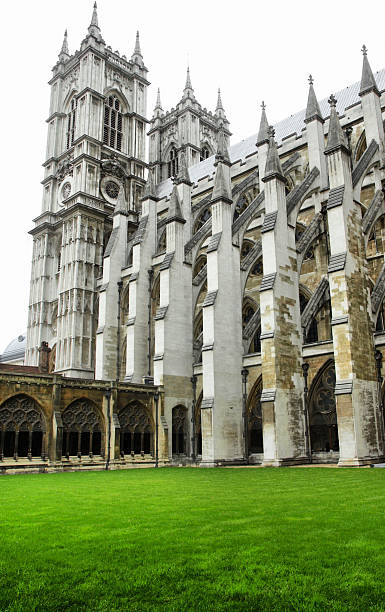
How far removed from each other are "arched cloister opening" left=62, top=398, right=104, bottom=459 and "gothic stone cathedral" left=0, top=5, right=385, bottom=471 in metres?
0.07

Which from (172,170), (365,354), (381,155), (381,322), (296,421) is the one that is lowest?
(296,421)

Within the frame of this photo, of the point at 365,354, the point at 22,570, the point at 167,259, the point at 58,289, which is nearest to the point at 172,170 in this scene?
the point at 58,289

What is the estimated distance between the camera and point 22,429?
72.8 ft

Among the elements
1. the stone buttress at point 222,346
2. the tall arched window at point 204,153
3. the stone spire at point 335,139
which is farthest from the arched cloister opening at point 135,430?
the tall arched window at point 204,153

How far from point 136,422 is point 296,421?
8.18 meters

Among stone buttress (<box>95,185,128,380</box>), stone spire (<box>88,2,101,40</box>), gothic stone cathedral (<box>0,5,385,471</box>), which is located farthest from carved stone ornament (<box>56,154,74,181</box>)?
stone spire (<box>88,2,101,40</box>)

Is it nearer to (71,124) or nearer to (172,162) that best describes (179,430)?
(71,124)

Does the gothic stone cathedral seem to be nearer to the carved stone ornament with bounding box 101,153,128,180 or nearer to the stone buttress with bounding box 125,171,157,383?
the stone buttress with bounding box 125,171,157,383

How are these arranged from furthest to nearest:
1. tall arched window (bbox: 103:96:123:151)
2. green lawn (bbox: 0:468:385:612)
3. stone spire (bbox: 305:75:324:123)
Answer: tall arched window (bbox: 103:96:123:151), stone spire (bbox: 305:75:324:123), green lawn (bbox: 0:468:385:612)

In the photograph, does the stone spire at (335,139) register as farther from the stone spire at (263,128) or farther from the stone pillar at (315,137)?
the stone spire at (263,128)

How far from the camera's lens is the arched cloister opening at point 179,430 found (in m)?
28.0

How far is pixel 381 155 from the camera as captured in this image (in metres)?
26.5

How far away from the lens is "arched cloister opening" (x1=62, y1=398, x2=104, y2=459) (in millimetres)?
23547

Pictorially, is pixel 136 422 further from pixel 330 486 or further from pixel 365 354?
pixel 330 486
